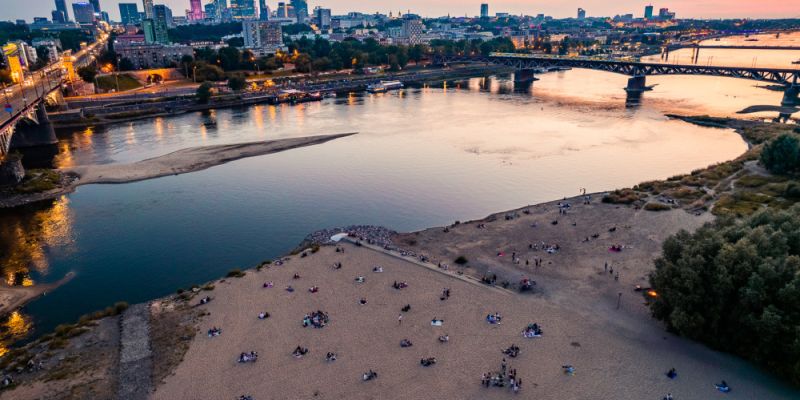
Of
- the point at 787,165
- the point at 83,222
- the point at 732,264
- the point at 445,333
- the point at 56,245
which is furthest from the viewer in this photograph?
the point at 787,165

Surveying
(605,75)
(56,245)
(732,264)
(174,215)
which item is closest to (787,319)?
(732,264)

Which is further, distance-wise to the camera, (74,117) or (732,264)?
(74,117)

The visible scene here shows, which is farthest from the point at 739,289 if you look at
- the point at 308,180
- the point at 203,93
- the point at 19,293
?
the point at 203,93

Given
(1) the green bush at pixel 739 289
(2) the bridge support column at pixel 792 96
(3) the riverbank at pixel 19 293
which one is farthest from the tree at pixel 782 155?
(3) the riverbank at pixel 19 293

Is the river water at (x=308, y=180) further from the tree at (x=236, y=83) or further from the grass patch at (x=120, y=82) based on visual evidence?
the grass patch at (x=120, y=82)

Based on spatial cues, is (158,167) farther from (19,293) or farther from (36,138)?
(19,293)

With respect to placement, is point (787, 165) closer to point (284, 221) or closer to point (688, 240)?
point (688, 240)

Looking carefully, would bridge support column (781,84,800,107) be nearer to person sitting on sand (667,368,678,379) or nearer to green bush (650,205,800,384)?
green bush (650,205,800,384)
